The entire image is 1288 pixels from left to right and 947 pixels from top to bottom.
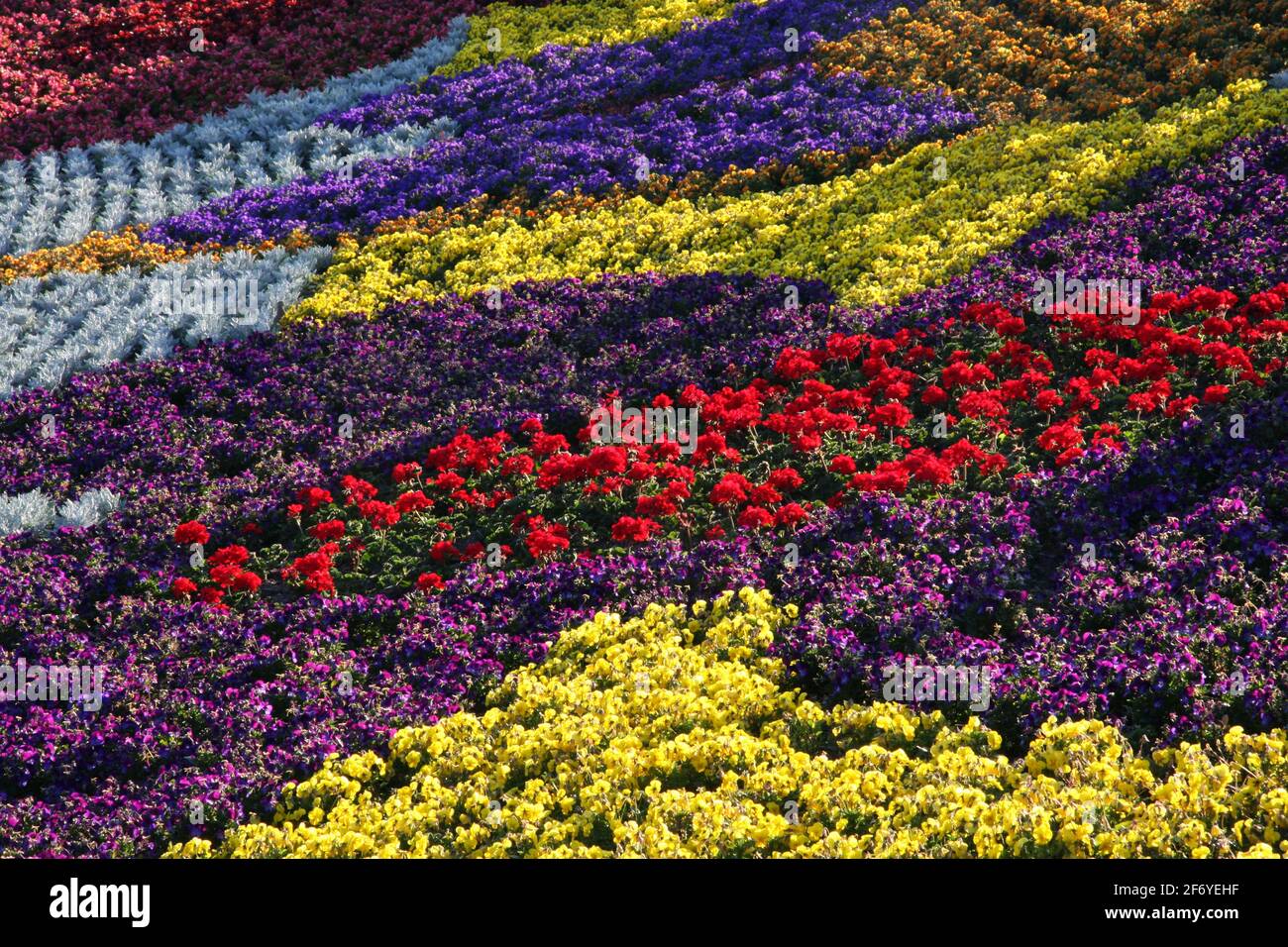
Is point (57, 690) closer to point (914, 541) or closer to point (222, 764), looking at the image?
point (222, 764)

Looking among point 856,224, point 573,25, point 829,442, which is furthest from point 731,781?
point 573,25

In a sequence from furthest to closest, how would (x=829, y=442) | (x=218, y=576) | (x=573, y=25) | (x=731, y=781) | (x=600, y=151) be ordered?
(x=573, y=25)
(x=600, y=151)
(x=829, y=442)
(x=218, y=576)
(x=731, y=781)

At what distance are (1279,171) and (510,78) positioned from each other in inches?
522

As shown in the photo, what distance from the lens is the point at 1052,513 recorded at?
31.7ft

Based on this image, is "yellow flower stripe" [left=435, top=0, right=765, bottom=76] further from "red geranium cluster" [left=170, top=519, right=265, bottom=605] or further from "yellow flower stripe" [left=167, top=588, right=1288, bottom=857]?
"yellow flower stripe" [left=167, top=588, right=1288, bottom=857]

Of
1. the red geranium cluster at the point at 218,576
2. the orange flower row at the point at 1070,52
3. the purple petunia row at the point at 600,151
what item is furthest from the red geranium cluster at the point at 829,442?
the orange flower row at the point at 1070,52

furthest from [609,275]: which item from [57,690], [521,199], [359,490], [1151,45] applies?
[1151,45]

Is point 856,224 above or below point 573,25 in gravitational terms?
below

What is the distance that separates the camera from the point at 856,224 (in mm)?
15805

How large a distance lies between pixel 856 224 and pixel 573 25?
36.4 feet

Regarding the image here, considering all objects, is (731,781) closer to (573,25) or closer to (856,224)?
(856,224)

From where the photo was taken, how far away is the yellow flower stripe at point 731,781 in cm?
639

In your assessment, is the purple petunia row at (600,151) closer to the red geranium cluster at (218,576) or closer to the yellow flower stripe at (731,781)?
the red geranium cluster at (218,576)

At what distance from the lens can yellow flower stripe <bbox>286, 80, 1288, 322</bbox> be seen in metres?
14.9
